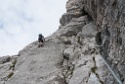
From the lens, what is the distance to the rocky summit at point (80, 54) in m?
24.4

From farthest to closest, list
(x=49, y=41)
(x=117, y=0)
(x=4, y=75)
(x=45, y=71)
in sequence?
(x=49, y=41) < (x=4, y=75) < (x=45, y=71) < (x=117, y=0)

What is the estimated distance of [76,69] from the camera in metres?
29.3

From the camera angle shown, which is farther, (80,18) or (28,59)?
(80,18)

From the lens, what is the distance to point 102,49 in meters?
29.4

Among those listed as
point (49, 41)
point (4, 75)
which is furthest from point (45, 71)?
point (49, 41)

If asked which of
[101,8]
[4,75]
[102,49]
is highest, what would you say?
[101,8]

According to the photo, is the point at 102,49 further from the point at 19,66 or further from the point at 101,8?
the point at 19,66

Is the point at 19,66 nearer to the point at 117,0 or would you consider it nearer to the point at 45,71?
the point at 45,71

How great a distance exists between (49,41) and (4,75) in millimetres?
7974

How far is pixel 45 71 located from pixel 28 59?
4.69 m

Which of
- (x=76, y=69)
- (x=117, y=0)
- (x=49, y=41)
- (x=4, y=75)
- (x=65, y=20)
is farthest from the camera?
(x=65, y=20)

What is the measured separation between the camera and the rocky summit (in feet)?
80.1

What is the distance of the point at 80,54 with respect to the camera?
104 feet

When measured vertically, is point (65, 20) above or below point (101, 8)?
below
